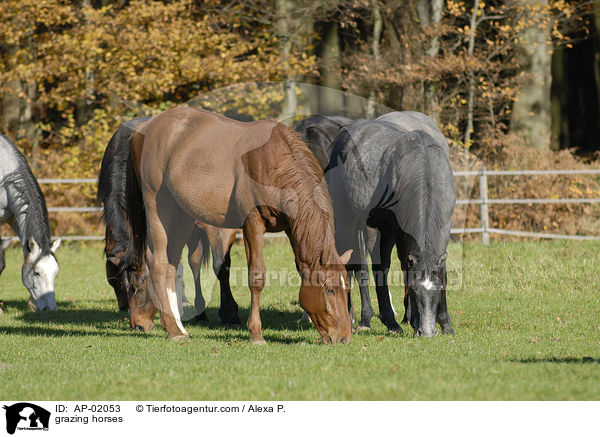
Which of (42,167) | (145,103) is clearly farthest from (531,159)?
(42,167)

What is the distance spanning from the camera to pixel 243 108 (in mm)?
17406

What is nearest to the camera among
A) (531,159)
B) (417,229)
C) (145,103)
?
(417,229)

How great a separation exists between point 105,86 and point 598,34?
41.4 ft

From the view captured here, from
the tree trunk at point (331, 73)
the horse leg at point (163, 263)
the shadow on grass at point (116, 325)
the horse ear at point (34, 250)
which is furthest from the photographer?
the tree trunk at point (331, 73)

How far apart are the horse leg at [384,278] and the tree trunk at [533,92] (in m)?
10.2

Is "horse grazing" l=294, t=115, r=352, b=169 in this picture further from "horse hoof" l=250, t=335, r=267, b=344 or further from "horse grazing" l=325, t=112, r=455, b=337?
"horse hoof" l=250, t=335, r=267, b=344

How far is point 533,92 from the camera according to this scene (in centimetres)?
1769

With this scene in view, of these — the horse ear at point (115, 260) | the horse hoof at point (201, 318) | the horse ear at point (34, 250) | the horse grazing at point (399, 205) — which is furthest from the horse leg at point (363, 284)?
the horse ear at point (34, 250)

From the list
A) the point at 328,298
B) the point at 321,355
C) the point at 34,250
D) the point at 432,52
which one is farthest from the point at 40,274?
the point at 432,52

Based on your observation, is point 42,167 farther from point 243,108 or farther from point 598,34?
point 598,34

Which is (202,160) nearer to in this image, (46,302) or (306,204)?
(306,204)
